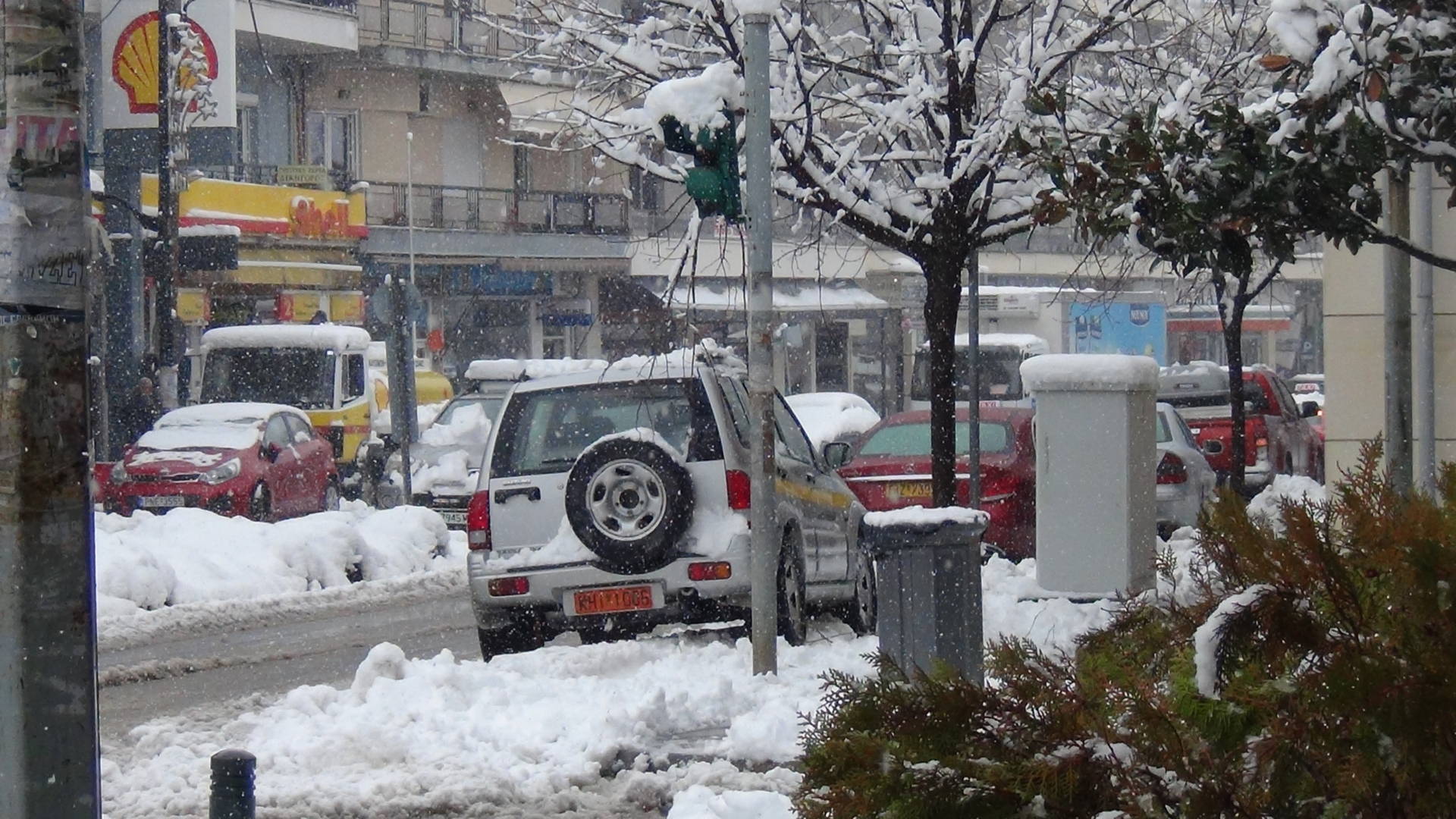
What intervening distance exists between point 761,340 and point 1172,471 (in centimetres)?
862

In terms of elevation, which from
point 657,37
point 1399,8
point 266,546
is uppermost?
point 657,37

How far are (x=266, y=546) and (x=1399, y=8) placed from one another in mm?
12622

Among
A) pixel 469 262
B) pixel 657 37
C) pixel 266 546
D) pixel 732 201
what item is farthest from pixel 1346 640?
pixel 469 262

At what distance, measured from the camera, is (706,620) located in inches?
419

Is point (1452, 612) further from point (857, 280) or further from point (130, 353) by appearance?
point (857, 280)

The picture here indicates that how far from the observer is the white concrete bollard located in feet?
39.0

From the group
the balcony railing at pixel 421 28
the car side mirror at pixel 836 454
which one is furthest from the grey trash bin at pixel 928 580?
the balcony railing at pixel 421 28

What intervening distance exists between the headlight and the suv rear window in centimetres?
1059

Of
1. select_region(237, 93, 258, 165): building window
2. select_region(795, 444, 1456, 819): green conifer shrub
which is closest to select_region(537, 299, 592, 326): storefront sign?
select_region(237, 93, 258, 165): building window

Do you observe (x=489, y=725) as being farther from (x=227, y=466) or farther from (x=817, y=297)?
(x=817, y=297)

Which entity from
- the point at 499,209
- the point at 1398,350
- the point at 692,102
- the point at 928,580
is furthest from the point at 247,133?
the point at 928,580

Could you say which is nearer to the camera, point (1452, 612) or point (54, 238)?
point (1452, 612)

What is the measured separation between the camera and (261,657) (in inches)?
487

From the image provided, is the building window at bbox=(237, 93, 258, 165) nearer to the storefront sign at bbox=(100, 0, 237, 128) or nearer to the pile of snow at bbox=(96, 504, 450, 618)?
the storefront sign at bbox=(100, 0, 237, 128)
